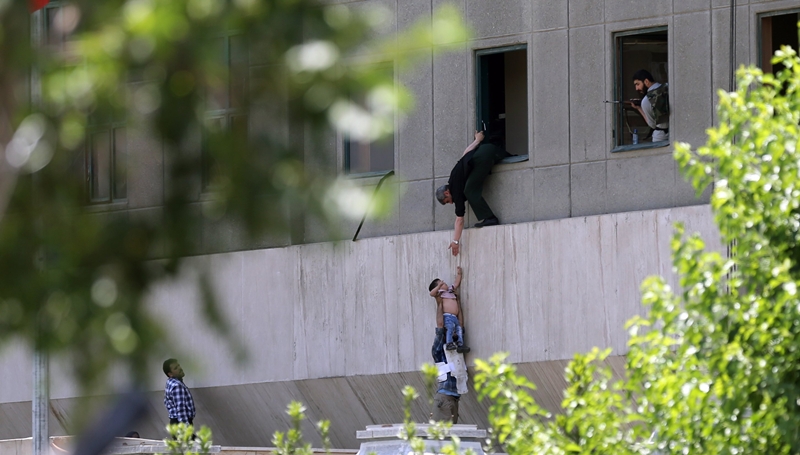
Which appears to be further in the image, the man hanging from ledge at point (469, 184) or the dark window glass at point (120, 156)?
the man hanging from ledge at point (469, 184)

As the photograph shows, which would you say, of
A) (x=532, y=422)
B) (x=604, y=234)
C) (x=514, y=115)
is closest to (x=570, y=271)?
(x=604, y=234)

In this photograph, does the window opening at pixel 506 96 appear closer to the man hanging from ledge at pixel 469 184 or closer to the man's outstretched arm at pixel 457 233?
the man hanging from ledge at pixel 469 184

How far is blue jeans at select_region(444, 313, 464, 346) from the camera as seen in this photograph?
20969 mm

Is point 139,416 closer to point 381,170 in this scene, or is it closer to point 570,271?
point 570,271

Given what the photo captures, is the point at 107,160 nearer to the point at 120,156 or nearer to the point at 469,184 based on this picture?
the point at 120,156

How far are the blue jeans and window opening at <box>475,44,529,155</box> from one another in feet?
8.06

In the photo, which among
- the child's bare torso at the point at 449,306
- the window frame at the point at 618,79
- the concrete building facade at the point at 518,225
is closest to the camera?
the concrete building facade at the point at 518,225

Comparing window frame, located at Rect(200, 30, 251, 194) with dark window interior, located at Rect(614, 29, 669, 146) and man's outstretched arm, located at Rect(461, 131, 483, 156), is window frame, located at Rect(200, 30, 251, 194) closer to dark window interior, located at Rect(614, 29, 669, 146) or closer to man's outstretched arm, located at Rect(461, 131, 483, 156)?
dark window interior, located at Rect(614, 29, 669, 146)

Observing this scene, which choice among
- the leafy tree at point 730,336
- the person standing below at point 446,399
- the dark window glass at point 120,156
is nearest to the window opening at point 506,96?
the person standing below at point 446,399

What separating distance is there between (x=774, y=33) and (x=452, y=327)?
→ 5.38 metres

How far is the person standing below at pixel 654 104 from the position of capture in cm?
2056

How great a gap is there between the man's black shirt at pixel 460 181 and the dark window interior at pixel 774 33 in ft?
13.0

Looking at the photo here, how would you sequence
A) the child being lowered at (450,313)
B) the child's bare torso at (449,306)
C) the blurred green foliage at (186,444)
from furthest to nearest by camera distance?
the child's bare torso at (449,306), the child being lowered at (450,313), the blurred green foliage at (186,444)

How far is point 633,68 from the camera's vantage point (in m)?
20.9
